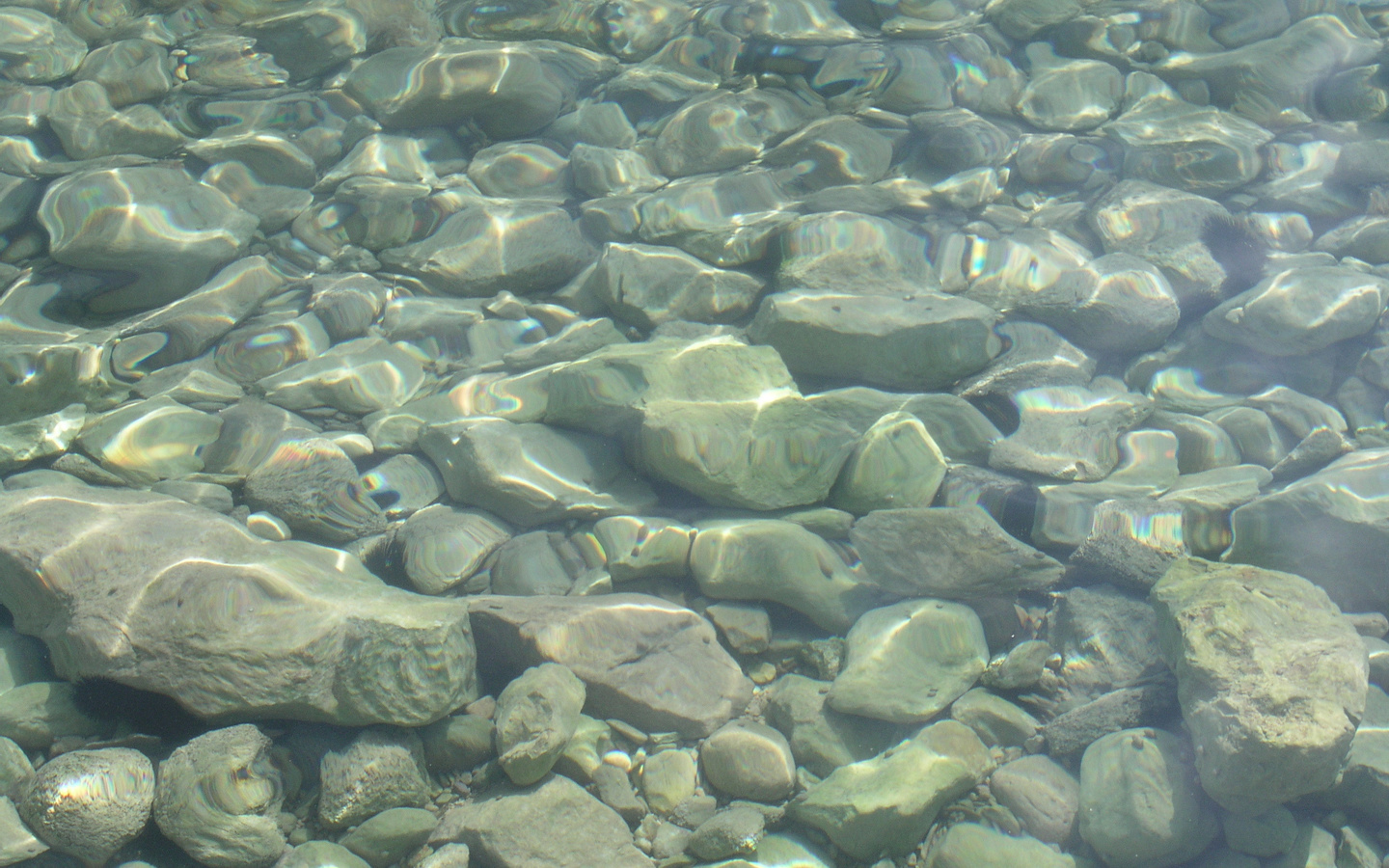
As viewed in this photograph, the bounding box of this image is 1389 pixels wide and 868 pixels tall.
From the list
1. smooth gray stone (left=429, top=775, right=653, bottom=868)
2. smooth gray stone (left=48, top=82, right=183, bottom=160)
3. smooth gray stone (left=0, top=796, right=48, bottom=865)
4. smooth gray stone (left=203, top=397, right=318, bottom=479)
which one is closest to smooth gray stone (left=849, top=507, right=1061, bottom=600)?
smooth gray stone (left=429, top=775, right=653, bottom=868)

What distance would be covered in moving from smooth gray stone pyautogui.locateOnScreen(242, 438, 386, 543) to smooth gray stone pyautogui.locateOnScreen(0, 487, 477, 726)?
0.49 meters

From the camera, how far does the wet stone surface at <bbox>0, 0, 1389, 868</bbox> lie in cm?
232

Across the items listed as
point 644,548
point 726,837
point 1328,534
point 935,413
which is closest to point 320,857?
point 726,837

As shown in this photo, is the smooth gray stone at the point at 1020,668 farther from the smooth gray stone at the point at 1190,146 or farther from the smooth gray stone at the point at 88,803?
the smooth gray stone at the point at 1190,146

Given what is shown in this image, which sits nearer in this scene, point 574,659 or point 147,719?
point 147,719

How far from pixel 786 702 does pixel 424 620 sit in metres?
1.04

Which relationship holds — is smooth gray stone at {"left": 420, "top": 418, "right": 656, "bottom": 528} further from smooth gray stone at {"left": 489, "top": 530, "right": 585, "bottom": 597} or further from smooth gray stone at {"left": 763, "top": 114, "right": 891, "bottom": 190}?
smooth gray stone at {"left": 763, "top": 114, "right": 891, "bottom": 190}

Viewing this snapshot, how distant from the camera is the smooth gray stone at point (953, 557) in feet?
9.22

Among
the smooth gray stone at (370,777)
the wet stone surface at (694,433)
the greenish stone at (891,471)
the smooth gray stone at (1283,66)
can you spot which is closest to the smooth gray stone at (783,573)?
the wet stone surface at (694,433)

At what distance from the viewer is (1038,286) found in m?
4.16

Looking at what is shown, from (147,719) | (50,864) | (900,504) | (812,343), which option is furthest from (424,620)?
(812,343)

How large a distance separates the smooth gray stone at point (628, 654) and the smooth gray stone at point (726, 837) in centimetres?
36

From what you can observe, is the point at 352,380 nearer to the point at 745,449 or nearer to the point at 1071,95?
the point at 745,449

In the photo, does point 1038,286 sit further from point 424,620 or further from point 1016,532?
point 424,620
